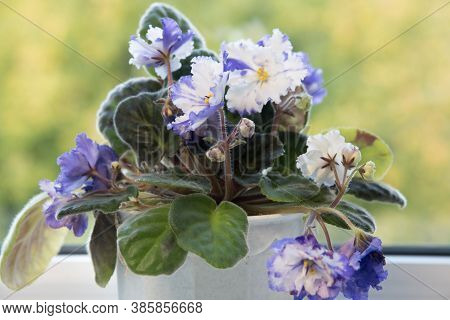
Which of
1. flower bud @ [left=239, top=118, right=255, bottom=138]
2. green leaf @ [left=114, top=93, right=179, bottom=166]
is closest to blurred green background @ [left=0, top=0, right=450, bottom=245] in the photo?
green leaf @ [left=114, top=93, right=179, bottom=166]

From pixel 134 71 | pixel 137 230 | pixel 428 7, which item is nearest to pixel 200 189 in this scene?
pixel 137 230

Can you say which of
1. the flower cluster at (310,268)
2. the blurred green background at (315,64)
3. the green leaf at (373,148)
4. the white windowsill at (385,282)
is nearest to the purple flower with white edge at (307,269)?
the flower cluster at (310,268)

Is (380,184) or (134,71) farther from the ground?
(134,71)

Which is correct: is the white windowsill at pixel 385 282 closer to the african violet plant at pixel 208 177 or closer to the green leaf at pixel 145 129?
the african violet plant at pixel 208 177

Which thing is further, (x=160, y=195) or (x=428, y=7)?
(x=428, y=7)

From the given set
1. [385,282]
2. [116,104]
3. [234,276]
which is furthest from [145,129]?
[385,282]

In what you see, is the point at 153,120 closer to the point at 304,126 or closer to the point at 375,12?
the point at 304,126

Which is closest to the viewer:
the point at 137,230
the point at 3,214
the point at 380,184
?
→ the point at 137,230
